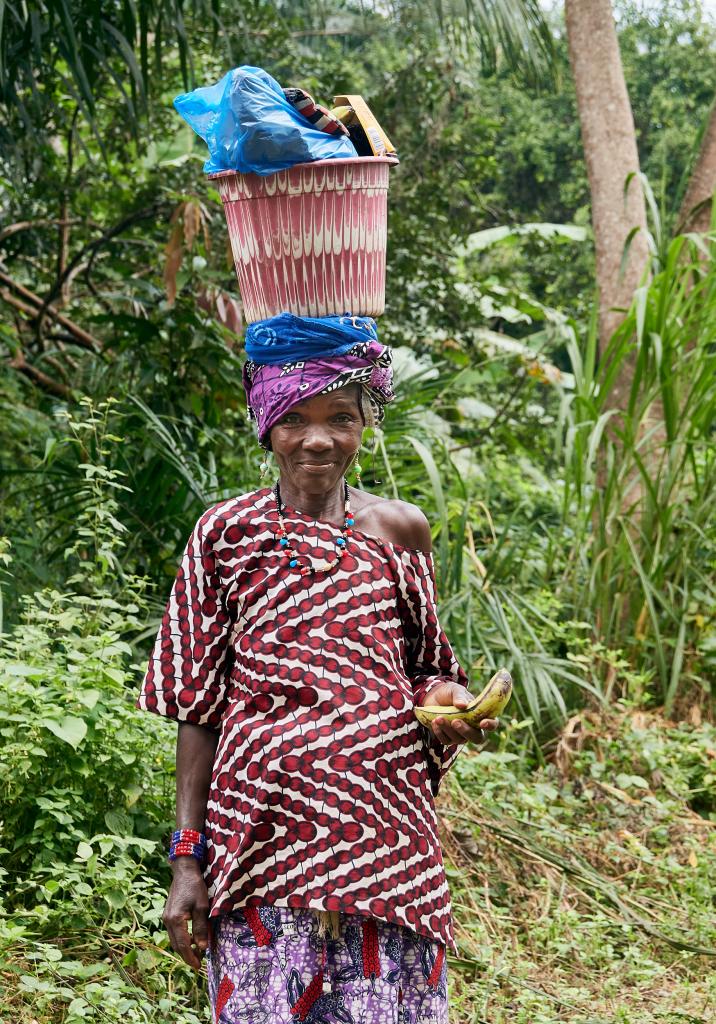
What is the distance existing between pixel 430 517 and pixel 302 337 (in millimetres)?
3275

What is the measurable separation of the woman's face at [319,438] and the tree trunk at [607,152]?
396 cm

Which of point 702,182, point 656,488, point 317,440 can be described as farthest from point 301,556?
point 702,182

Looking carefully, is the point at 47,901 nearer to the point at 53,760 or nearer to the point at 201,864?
the point at 53,760

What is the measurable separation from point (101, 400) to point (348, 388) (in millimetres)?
2812

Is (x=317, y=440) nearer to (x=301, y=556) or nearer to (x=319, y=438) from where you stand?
(x=319, y=438)

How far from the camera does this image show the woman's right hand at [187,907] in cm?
181

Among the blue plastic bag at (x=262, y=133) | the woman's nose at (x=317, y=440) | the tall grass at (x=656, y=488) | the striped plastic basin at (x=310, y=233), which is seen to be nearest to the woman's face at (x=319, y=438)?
the woman's nose at (x=317, y=440)

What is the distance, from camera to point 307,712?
70.1 inches

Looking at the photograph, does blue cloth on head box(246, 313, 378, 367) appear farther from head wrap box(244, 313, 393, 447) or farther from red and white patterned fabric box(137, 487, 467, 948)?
red and white patterned fabric box(137, 487, 467, 948)

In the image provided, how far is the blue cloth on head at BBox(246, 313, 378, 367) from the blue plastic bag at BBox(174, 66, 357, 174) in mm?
221

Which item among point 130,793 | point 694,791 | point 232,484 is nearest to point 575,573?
point 694,791

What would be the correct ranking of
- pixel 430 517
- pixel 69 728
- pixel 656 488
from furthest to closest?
pixel 430 517 < pixel 656 488 < pixel 69 728

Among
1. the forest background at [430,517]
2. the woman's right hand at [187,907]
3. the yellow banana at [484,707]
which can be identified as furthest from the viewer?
the forest background at [430,517]

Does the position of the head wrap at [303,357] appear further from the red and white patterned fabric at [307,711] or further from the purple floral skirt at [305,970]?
Answer: the purple floral skirt at [305,970]
